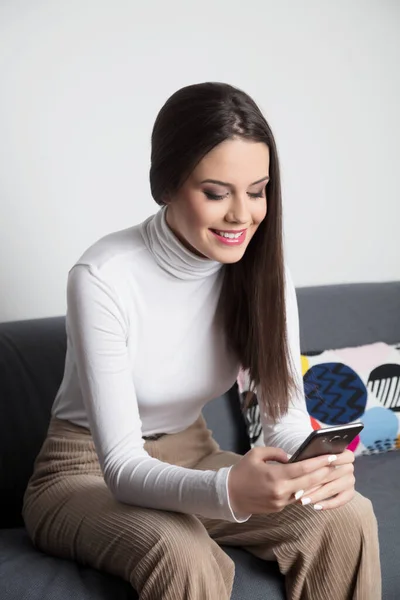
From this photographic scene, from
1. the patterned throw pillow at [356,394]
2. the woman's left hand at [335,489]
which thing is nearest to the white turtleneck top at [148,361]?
the woman's left hand at [335,489]

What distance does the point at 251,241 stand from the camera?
1664mm

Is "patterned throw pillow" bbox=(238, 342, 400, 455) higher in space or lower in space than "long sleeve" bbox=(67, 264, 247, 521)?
lower

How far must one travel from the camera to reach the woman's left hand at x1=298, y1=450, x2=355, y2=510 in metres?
1.44

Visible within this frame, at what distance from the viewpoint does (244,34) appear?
2.51m

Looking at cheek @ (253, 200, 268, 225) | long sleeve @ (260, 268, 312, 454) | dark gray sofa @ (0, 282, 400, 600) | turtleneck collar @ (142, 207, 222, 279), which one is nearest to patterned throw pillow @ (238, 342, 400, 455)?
dark gray sofa @ (0, 282, 400, 600)

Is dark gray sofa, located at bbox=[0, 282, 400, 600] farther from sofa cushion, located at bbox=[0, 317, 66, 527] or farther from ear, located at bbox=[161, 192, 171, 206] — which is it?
ear, located at bbox=[161, 192, 171, 206]

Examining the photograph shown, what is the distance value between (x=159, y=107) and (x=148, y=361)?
98 centimetres

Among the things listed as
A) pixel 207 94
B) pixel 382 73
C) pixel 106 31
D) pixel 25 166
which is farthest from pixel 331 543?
pixel 382 73

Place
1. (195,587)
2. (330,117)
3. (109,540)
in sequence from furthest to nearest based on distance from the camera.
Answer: (330,117) < (109,540) < (195,587)

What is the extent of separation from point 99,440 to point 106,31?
1236 millimetres

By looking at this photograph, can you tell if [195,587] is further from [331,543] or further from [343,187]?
[343,187]

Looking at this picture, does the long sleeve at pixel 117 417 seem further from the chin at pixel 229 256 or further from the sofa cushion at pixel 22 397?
the sofa cushion at pixel 22 397

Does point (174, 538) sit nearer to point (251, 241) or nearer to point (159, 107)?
point (251, 241)

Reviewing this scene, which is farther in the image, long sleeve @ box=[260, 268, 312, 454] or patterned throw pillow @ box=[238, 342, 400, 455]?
patterned throw pillow @ box=[238, 342, 400, 455]
